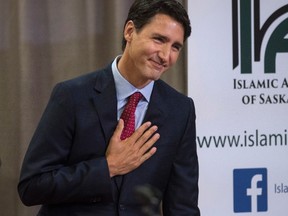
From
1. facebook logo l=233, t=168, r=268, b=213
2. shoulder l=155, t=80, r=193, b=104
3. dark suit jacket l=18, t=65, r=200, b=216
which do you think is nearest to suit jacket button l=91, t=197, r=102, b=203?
dark suit jacket l=18, t=65, r=200, b=216

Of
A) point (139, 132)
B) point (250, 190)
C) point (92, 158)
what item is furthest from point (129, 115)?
point (250, 190)

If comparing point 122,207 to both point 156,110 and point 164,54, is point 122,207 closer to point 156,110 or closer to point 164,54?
point 156,110

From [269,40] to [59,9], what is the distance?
43.2 inches

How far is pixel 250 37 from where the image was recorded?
308 centimetres

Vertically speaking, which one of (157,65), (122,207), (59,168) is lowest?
(122,207)

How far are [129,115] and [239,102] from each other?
139 cm

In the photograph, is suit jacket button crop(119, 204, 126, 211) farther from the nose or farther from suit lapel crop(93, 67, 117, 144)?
the nose

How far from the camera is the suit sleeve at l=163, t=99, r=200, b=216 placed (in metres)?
1.89

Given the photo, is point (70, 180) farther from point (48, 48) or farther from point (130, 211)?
point (48, 48)

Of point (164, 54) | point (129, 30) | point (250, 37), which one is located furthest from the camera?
point (250, 37)

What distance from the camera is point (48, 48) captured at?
118 inches

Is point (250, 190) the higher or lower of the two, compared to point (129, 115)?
lower

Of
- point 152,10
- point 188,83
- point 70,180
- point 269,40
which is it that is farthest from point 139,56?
point 269,40

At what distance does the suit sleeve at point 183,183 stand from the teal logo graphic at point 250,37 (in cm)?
124
